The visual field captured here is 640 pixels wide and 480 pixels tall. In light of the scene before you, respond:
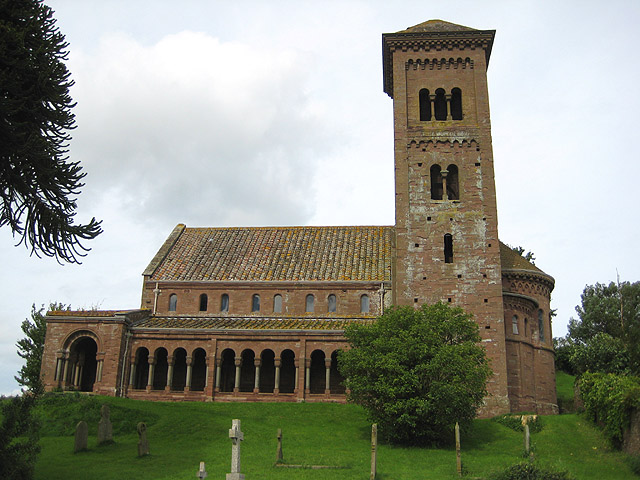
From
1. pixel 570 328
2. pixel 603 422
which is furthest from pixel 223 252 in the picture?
pixel 570 328

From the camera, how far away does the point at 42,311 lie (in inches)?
2496

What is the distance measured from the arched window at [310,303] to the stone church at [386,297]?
76 mm

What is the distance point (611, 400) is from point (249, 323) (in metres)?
25.0

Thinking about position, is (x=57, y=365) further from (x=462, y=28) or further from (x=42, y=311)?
(x=462, y=28)

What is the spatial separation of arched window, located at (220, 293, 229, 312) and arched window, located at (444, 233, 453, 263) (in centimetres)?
1737

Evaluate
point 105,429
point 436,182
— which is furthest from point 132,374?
point 436,182

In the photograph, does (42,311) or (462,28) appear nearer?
(462,28)

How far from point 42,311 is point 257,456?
4270 cm

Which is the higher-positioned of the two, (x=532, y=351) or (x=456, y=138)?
(x=456, y=138)

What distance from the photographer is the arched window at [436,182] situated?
4562 cm

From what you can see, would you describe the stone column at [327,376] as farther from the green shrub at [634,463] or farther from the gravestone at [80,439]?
the green shrub at [634,463]

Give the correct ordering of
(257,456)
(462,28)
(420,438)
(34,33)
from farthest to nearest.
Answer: (462,28), (420,438), (257,456), (34,33)

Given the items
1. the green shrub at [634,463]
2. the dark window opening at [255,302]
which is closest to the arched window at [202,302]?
the dark window opening at [255,302]

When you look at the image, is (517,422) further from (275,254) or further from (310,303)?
(275,254)
